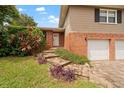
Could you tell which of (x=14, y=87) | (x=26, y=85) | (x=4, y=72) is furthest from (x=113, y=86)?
(x=4, y=72)

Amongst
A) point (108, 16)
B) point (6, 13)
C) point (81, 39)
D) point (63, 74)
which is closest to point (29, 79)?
point (63, 74)

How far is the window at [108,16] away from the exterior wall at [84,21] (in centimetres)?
49

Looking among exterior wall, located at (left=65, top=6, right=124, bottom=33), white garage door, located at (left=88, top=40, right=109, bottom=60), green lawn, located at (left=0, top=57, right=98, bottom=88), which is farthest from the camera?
white garage door, located at (left=88, top=40, right=109, bottom=60)

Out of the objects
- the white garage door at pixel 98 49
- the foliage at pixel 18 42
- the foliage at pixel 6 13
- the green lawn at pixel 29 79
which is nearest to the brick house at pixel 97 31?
the white garage door at pixel 98 49

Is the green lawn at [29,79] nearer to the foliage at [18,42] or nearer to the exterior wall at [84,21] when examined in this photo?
the foliage at [18,42]

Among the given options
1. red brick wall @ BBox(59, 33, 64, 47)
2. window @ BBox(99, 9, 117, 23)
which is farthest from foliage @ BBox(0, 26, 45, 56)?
red brick wall @ BBox(59, 33, 64, 47)

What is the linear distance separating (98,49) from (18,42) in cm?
693

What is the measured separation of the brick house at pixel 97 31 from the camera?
14742 mm

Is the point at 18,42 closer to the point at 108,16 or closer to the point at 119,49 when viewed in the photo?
the point at 108,16

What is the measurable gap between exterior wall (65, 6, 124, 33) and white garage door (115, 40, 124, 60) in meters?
1.33

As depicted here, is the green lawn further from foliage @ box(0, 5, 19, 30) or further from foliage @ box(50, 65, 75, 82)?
foliage @ box(0, 5, 19, 30)

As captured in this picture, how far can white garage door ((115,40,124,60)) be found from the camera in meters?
15.8

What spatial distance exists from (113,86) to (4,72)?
5119 millimetres

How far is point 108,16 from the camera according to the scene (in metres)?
15.7
